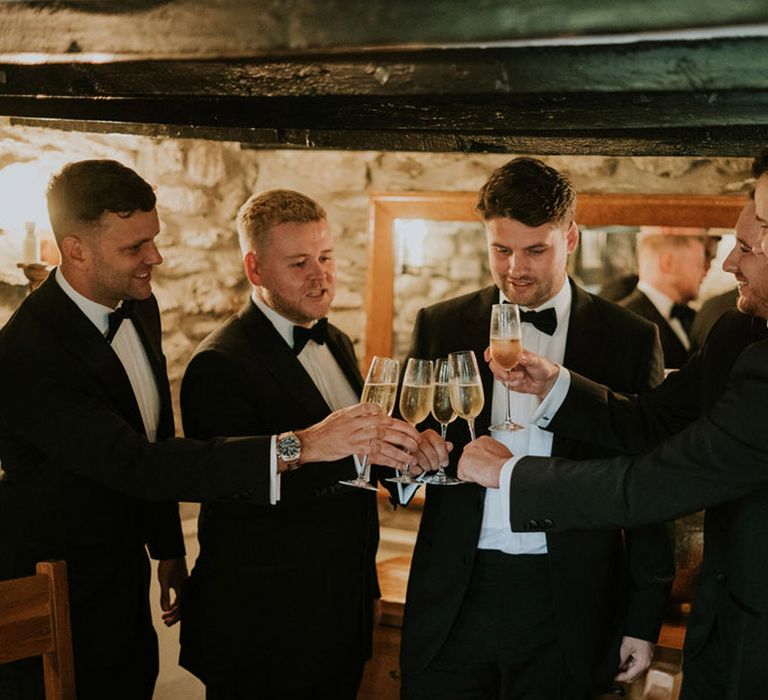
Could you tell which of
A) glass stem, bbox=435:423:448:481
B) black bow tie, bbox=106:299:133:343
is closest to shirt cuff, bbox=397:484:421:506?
glass stem, bbox=435:423:448:481

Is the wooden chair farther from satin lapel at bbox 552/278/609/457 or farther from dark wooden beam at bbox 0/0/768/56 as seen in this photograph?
satin lapel at bbox 552/278/609/457

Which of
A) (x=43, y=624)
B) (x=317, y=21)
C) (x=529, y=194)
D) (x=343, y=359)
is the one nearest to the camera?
(x=317, y=21)

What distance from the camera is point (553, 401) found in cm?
251

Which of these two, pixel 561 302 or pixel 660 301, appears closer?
pixel 561 302

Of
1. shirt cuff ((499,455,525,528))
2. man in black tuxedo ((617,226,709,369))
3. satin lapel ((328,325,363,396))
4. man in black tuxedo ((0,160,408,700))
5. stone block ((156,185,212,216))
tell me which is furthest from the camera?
stone block ((156,185,212,216))

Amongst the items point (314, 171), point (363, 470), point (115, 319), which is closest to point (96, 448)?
point (115, 319)

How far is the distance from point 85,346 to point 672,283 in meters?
2.76

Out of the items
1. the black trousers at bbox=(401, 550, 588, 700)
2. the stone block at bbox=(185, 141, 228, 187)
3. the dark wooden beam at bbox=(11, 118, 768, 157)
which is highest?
the stone block at bbox=(185, 141, 228, 187)

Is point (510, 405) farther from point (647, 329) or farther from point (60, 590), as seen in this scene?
point (60, 590)

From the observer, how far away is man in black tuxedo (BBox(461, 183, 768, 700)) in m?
2.02

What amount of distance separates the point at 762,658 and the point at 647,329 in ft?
3.24

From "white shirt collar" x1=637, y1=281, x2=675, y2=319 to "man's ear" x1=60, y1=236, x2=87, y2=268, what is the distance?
8.66 feet

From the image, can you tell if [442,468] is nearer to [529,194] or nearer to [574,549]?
[574,549]

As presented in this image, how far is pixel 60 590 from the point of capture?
201 centimetres
